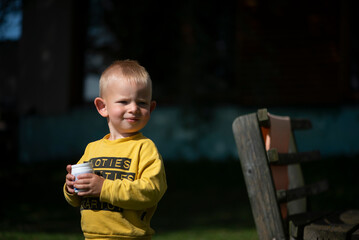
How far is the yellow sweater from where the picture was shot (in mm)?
1986

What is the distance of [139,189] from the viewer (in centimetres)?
198

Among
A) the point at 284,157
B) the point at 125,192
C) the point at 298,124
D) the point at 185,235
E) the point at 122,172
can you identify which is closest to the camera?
the point at 125,192

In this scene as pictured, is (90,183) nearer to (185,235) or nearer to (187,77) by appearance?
(185,235)

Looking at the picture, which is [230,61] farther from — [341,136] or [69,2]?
[69,2]

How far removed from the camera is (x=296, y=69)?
9031mm

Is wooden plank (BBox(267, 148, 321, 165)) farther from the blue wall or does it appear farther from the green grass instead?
the blue wall

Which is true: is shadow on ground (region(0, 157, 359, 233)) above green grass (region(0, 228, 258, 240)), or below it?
below

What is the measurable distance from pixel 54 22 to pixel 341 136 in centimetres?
668

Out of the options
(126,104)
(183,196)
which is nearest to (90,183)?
(126,104)

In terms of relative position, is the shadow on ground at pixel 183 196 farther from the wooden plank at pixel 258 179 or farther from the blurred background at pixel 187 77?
the wooden plank at pixel 258 179

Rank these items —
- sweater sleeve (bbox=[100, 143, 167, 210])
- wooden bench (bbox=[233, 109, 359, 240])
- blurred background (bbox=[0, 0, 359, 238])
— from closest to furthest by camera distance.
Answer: sweater sleeve (bbox=[100, 143, 167, 210])
wooden bench (bbox=[233, 109, 359, 240])
blurred background (bbox=[0, 0, 359, 238])

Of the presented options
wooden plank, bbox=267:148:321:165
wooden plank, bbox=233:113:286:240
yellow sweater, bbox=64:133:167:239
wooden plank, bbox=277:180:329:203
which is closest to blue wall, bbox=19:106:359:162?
wooden plank, bbox=277:180:329:203

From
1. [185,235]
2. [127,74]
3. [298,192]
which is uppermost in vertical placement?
[127,74]

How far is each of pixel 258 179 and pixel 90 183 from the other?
115cm
